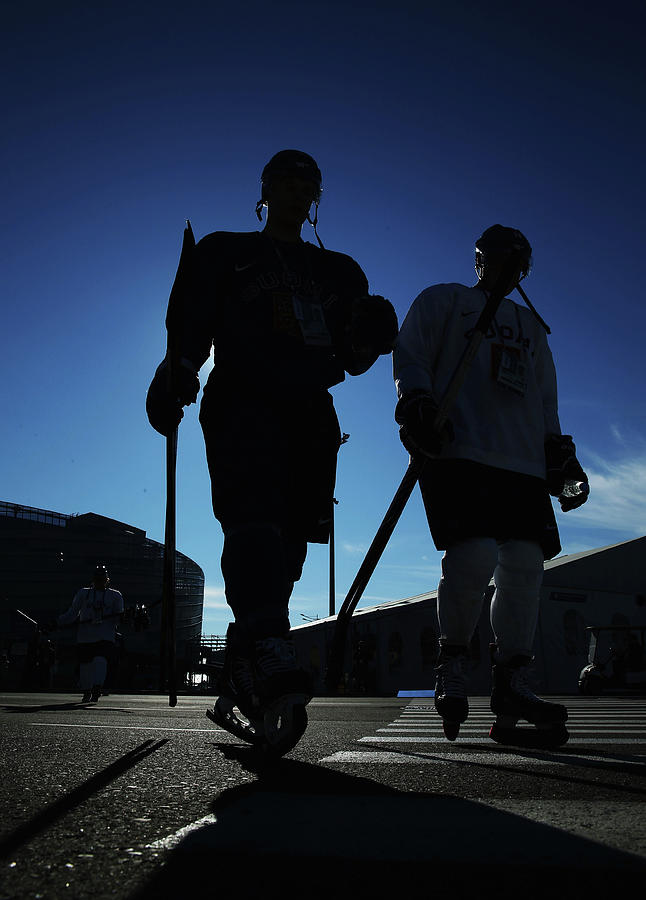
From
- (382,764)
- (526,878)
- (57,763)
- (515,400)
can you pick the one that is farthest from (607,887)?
(515,400)

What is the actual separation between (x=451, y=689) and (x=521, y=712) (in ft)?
0.90

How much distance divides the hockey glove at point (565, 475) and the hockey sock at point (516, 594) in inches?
13.4

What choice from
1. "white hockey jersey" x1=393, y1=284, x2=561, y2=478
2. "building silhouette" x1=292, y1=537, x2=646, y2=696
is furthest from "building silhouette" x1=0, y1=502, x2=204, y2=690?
"white hockey jersey" x1=393, y1=284, x2=561, y2=478

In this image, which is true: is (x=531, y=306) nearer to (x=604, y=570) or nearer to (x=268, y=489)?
(x=268, y=489)

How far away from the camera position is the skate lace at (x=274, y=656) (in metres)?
2.07

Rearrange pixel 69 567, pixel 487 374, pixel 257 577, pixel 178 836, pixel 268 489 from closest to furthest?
pixel 178 836 < pixel 257 577 < pixel 268 489 < pixel 487 374 < pixel 69 567

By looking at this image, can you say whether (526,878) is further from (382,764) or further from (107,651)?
(107,651)

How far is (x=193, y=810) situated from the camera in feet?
4.07

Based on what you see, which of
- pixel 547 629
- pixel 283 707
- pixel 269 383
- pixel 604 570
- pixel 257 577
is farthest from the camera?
pixel 604 570


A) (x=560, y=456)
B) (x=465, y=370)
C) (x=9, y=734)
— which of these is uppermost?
(x=465, y=370)

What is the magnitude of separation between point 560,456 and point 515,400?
0.33m

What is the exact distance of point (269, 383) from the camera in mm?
2697

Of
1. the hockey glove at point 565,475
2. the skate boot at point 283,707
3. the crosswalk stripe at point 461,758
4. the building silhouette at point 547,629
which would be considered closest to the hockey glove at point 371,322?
the hockey glove at point 565,475

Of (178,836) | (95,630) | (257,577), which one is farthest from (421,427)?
(95,630)
